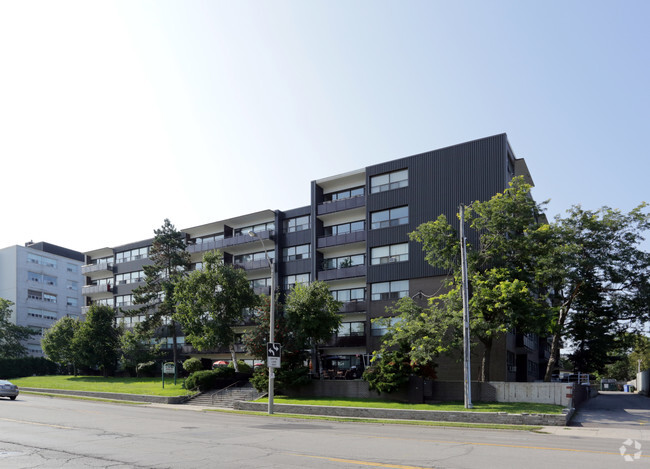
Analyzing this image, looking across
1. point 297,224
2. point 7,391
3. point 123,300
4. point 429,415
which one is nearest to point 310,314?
point 429,415

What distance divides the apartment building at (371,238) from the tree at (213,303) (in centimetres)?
618

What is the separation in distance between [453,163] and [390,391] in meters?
17.5

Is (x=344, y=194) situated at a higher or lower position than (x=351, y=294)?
higher

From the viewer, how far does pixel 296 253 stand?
51125 millimetres

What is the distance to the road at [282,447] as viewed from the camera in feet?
39.2

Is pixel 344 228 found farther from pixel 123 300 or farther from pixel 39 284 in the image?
pixel 39 284

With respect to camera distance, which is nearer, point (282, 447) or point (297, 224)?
point (282, 447)

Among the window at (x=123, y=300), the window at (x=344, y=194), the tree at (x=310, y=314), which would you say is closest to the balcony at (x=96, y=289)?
the window at (x=123, y=300)

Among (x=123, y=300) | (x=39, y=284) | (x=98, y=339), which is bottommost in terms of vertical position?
(x=98, y=339)

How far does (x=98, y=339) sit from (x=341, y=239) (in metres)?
30.7

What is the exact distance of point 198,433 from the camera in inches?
729

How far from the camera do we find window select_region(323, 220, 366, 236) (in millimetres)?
47028

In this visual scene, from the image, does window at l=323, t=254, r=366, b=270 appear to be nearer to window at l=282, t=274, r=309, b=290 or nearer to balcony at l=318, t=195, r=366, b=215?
window at l=282, t=274, r=309, b=290

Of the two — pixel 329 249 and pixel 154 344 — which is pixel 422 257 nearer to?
pixel 329 249
